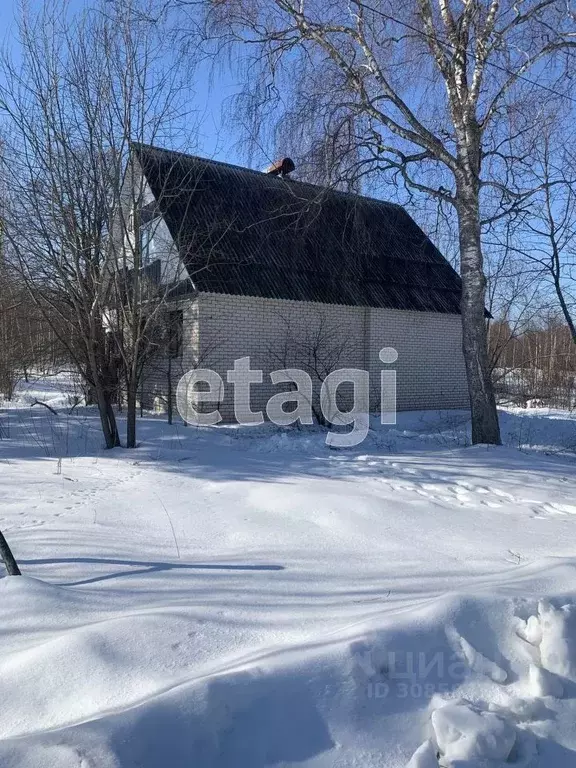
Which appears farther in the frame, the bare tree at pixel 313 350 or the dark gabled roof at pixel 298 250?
the bare tree at pixel 313 350

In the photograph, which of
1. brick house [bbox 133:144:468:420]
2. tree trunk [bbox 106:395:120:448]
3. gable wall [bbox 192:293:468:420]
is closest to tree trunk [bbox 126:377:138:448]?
tree trunk [bbox 106:395:120:448]

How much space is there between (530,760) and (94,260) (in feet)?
24.0

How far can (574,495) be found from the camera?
4773mm

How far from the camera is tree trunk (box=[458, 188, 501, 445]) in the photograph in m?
7.35

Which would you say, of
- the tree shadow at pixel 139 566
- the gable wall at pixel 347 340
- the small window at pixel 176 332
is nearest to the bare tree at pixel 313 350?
the gable wall at pixel 347 340

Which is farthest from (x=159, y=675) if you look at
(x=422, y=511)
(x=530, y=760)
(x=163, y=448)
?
(x=163, y=448)

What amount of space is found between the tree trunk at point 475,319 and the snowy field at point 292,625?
2266 millimetres

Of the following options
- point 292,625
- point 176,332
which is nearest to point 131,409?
point 176,332

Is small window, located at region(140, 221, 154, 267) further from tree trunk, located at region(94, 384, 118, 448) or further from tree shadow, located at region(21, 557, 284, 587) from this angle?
tree shadow, located at region(21, 557, 284, 587)

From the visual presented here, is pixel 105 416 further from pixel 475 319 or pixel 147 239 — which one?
pixel 475 319

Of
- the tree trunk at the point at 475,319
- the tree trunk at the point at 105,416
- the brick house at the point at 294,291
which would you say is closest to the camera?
the tree trunk at the point at 475,319

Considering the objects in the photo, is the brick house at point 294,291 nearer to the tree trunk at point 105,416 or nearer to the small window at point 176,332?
the small window at point 176,332

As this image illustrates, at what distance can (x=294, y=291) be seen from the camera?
38.6 feet

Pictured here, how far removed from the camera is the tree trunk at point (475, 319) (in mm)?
7348
